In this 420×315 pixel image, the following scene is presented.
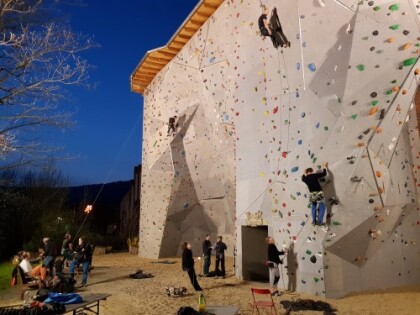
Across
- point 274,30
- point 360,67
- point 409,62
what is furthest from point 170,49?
point 409,62

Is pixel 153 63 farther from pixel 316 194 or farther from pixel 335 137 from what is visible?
pixel 316 194

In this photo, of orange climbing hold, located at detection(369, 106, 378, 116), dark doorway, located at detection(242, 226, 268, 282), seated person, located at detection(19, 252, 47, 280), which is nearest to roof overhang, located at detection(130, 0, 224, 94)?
orange climbing hold, located at detection(369, 106, 378, 116)

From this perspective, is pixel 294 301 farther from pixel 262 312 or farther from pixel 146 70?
pixel 146 70

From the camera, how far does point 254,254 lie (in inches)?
416

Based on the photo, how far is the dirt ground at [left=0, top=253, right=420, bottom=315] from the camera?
723 centimetres

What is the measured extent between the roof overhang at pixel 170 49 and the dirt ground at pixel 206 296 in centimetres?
980

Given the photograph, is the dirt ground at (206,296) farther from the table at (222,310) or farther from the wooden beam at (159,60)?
the wooden beam at (159,60)

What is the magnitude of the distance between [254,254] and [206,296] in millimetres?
2498

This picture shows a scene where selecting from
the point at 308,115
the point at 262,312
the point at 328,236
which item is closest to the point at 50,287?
the point at 262,312

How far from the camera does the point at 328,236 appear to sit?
8.08 m

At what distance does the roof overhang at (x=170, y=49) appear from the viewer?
13.8 meters

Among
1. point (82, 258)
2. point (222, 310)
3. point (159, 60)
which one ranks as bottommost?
point (222, 310)

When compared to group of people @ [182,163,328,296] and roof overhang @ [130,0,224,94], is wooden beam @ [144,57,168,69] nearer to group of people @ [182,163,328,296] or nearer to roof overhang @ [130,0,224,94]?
roof overhang @ [130,0,224,94]

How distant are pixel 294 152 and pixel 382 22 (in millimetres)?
3696
